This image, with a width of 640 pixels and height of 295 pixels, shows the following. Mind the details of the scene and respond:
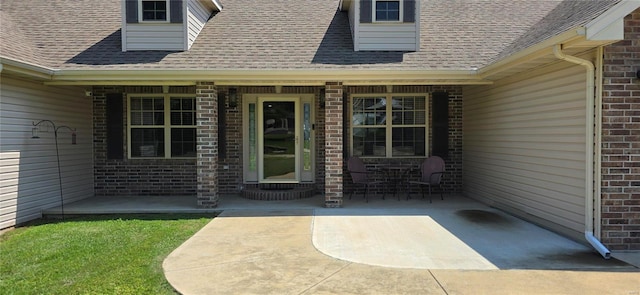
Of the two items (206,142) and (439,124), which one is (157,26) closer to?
(206,142)

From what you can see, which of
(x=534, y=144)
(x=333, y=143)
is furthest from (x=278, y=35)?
(x=534, y=144)

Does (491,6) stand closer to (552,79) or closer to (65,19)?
(552,79)

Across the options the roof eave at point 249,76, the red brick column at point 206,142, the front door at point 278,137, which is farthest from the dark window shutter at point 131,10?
the front door at point 278,137

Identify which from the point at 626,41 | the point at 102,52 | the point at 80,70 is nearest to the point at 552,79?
the point at 626,41

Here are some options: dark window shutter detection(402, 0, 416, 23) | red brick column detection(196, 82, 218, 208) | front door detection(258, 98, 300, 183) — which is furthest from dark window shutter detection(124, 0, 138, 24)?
dark window shutter detection(402, 0, 416, 23)

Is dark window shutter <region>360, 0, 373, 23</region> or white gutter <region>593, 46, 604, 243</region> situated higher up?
dark window shutter <region>360, 0, 373, 23</region>

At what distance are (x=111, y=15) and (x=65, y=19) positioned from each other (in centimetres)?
100

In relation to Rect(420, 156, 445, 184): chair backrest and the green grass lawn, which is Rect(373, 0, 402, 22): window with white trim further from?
the green grass lawn

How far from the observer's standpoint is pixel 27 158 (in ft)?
22.1

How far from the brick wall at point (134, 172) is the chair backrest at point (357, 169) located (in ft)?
11.6

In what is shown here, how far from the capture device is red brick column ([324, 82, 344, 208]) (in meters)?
7.22

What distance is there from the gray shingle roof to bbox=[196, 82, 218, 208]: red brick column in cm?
50

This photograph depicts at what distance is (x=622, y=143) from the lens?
472 centimetres

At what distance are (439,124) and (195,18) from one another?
231 inches
